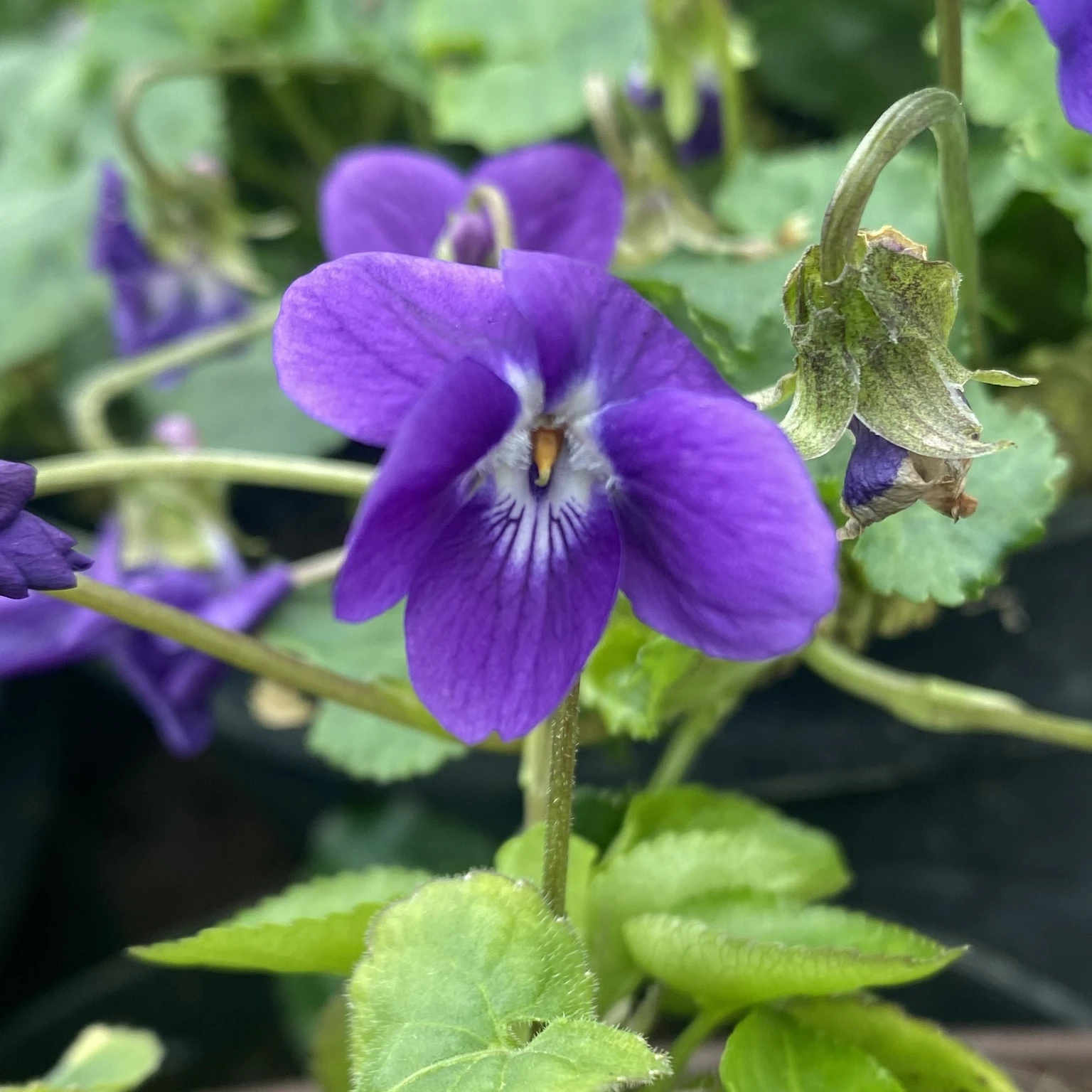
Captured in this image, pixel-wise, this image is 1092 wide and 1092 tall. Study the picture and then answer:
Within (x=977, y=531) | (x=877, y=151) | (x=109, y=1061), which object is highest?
(x=877, y=151)

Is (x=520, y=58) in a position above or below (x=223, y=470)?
above

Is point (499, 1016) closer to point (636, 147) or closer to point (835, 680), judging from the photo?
A: point (835, 680)

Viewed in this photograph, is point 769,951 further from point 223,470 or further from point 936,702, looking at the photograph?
point 223,470

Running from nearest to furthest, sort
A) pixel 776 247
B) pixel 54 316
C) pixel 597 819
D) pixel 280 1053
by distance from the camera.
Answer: pixel 597 819 → pixel 776 247 → pixel 54 316 → pixel 280 1053

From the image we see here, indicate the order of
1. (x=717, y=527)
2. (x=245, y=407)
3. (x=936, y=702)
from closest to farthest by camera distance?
1. (x=717, y=527)
2. (x=936, y=702)
3. (x=245, y=407)

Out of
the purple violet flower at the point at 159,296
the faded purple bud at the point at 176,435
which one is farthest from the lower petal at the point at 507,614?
the purple violet flower at the point at 159,296

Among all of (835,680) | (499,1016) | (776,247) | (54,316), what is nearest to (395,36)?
(54,316)

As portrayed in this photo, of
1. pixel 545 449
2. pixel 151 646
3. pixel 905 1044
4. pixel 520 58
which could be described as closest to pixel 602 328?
pixel 545 449
